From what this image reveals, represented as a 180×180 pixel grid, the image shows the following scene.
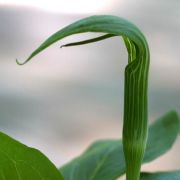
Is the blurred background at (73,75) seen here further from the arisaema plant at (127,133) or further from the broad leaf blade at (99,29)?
the broad leaf blade at (99,29)

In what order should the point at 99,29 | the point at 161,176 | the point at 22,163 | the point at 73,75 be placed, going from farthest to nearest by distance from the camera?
the point at 73,75
the point at 161,176
the point at 22,163
the point at 99,29

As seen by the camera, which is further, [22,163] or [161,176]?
[161,176]

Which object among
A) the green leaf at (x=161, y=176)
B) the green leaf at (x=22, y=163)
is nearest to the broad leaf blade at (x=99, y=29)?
the green leaf at (x=22, y=163)

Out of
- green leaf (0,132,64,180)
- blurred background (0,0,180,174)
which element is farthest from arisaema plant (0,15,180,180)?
blurred background (0,0,180,174)

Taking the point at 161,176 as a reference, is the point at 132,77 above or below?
above

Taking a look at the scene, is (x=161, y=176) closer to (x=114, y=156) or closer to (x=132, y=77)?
(x=114, y=156)

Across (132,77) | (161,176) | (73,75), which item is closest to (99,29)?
(132,77)

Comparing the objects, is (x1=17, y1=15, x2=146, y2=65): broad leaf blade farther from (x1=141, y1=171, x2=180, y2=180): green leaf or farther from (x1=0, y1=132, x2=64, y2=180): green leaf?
(x1=141, y1=171, x2=180, y2=180): green leaf
